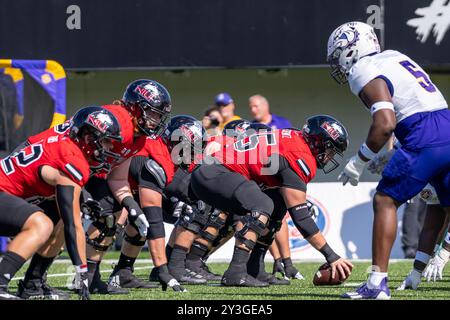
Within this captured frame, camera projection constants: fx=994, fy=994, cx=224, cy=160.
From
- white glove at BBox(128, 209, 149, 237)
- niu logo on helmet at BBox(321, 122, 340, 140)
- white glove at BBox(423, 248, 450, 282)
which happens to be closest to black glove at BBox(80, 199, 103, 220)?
white glove at BBox(128, 209, 149, 237)

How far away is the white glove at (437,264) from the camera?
30.0 feet

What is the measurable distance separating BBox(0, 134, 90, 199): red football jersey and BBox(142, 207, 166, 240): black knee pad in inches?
51.4

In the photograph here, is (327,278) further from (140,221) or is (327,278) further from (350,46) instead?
(350,46)

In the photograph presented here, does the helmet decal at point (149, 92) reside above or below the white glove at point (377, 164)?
above

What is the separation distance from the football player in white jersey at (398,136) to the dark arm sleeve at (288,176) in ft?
4.13

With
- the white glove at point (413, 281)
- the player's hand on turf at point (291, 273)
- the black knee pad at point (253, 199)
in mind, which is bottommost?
the player's hand on turf at point (291, 273)

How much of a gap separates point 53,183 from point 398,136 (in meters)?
2.56

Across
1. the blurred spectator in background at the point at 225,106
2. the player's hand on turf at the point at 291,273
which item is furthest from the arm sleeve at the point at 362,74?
the blurred spectator in background at the point at 225,106

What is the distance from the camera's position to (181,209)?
9.62m

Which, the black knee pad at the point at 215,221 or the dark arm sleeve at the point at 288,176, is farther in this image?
the black knee pad at the point at 215,221

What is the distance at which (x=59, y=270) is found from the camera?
11273mm

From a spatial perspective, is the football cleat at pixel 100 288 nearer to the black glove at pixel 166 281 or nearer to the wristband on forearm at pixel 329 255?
the black glove at pixel 166 281

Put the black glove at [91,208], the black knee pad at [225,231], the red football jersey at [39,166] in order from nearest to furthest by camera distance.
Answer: the red football jersey at [39,166], the black glove at [91,208], the black knee pad at [225,231]

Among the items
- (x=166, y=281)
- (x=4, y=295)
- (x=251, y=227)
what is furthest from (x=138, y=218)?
(x=4, y=295)
